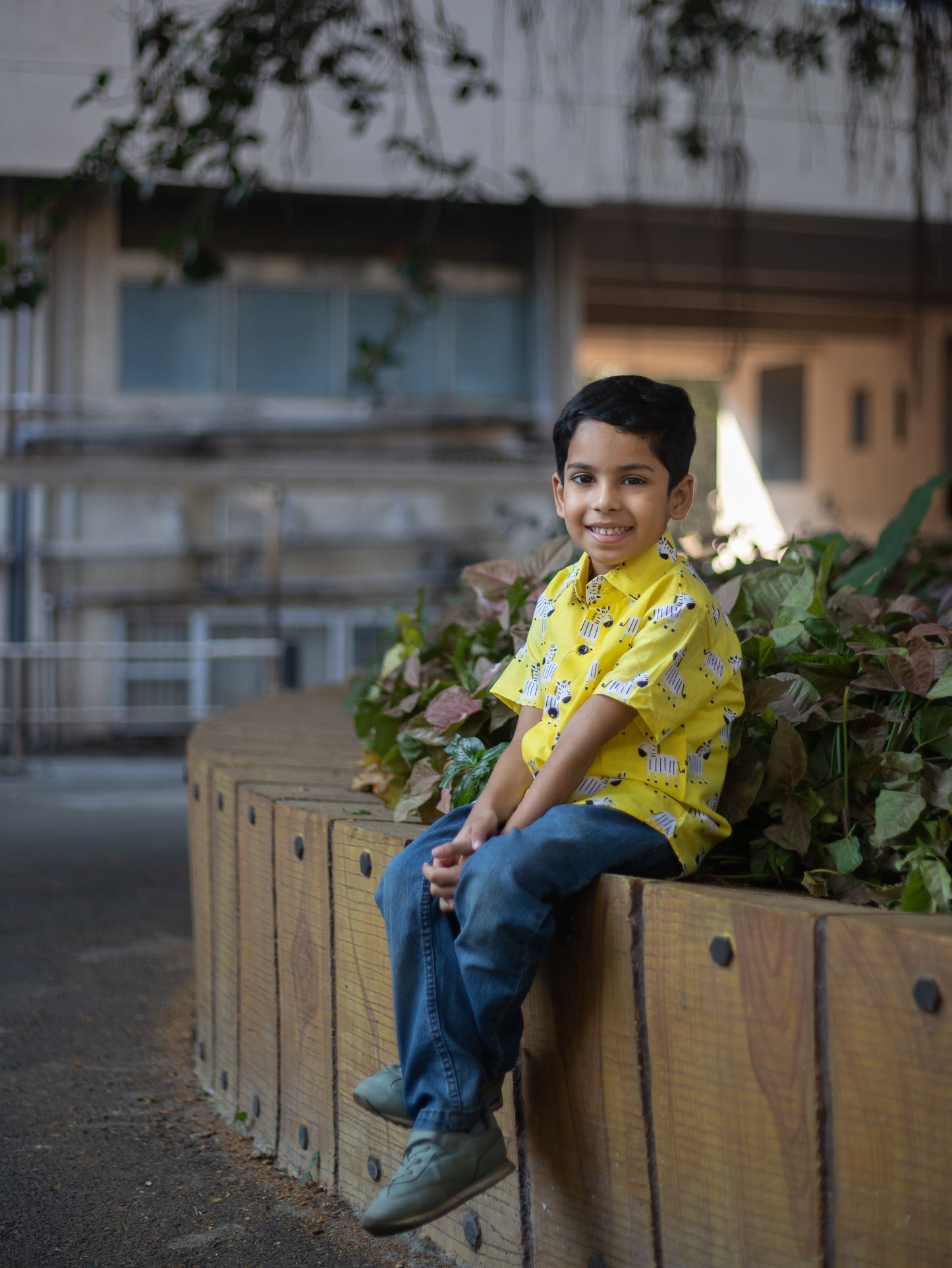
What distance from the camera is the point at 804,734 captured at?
2227 millimetres

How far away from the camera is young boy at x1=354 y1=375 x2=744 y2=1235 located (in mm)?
1716

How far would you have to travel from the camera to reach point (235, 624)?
12.6 m

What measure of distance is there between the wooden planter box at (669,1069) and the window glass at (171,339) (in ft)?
32.8

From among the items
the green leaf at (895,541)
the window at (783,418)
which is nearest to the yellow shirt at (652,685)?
the green leaf at (895,541)

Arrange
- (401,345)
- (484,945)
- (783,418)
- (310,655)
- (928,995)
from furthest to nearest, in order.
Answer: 1. (783,418)
2. (310,655)
3. (401,345)
4. (484,945)
5. (928,995)

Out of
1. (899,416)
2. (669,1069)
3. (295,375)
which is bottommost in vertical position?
(669,1069)

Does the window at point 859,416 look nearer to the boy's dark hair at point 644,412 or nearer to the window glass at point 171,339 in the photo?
the window glass at point 171,339

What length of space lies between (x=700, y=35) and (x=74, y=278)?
337 inches

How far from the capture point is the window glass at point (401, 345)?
1220 cm

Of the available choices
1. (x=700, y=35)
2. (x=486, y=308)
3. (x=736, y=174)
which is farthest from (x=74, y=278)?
(x=736, y=174)

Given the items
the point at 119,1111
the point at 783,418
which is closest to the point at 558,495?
the point at 119,1111

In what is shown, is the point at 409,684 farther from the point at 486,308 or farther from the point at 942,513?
the point at 942,513

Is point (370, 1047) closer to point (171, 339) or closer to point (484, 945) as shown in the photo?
point (484, 945)

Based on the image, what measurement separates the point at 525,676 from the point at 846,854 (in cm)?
57
